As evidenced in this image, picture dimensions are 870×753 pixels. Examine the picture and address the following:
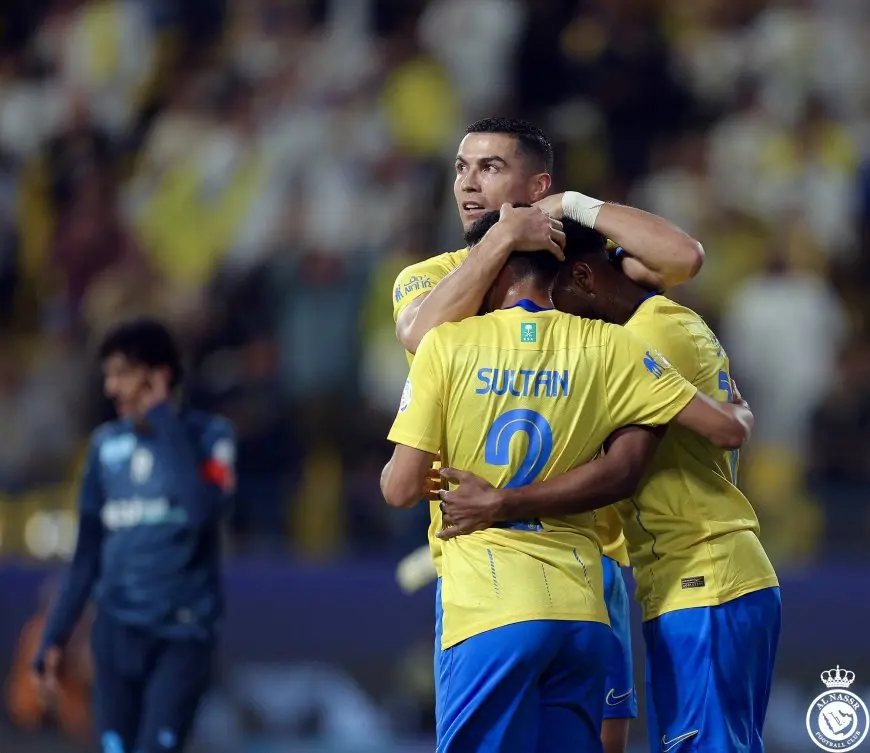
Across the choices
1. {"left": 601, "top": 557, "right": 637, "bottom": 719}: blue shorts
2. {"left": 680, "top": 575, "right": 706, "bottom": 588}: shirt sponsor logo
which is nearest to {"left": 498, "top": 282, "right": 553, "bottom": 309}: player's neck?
{"left": 680, "top": 575, "right": 706, "bottom": 588}: shirt sponsor logo

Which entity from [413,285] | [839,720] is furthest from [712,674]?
[839,720]

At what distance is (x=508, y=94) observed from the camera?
1116 cm

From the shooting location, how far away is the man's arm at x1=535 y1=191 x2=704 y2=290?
4.74 metres

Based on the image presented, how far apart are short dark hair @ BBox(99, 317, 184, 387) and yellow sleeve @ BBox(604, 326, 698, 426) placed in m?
2.73

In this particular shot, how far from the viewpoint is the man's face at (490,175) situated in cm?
518

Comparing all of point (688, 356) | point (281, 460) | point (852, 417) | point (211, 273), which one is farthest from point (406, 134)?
point (688, 356)

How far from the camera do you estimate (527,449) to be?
4.24 m

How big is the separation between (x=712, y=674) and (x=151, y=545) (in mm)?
2676

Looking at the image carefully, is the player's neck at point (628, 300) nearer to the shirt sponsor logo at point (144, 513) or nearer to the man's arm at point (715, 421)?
the man's arm at point (715, 421)

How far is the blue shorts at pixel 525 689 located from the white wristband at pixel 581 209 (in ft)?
4.22

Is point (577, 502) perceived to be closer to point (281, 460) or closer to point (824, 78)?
point (281, 460)

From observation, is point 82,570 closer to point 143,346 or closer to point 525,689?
point 143,346

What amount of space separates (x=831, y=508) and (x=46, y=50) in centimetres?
724

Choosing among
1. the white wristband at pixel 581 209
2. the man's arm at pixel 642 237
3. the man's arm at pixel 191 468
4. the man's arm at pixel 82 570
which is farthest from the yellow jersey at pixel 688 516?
the man's arm at pixel 82 570
